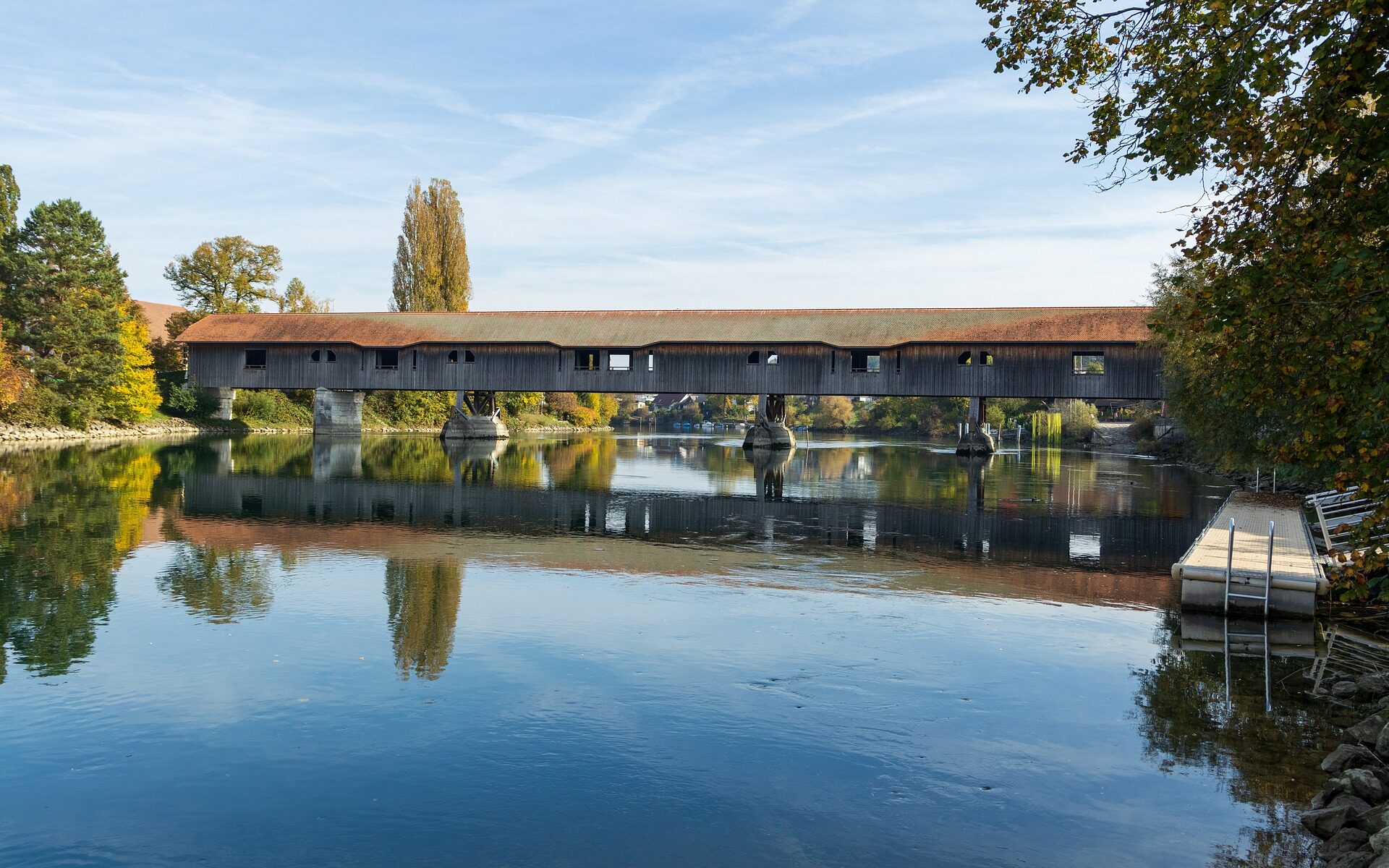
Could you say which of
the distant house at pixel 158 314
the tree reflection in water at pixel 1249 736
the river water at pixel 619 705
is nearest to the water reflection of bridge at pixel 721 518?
the river water at pixel 619 705

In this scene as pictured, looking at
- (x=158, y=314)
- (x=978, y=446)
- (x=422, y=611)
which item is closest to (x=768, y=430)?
(x=978, y=446)

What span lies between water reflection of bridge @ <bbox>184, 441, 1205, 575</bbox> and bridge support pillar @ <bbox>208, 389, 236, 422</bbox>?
32722 millimetres

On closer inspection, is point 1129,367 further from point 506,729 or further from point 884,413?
point 884,413

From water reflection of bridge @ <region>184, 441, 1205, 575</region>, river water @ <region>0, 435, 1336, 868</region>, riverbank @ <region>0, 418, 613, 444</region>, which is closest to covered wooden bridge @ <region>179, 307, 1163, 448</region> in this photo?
riverbank @ <region>0, 418, 613, 444</region>

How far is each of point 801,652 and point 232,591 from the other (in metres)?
7.97

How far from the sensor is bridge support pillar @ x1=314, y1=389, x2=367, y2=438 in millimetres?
57094

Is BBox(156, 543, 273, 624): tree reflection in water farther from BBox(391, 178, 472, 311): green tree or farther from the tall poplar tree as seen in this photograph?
BBox(391, 178, 472, 311): green tree

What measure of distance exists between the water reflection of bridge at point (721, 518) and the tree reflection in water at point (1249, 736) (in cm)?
684

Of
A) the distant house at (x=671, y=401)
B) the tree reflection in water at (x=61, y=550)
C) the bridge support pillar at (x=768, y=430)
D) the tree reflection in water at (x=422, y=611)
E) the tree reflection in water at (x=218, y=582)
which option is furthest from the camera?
the distant house at (x=671, y=401)

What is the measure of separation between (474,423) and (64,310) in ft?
70.7

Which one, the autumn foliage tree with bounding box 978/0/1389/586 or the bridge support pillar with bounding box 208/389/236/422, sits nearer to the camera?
the autumn foliage tree with bounding box 978/0/1389/586

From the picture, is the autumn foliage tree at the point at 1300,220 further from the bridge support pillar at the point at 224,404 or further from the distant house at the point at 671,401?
the distant house at the point at 671,401

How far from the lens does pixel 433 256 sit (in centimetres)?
6856

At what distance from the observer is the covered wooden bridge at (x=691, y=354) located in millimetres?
44531
